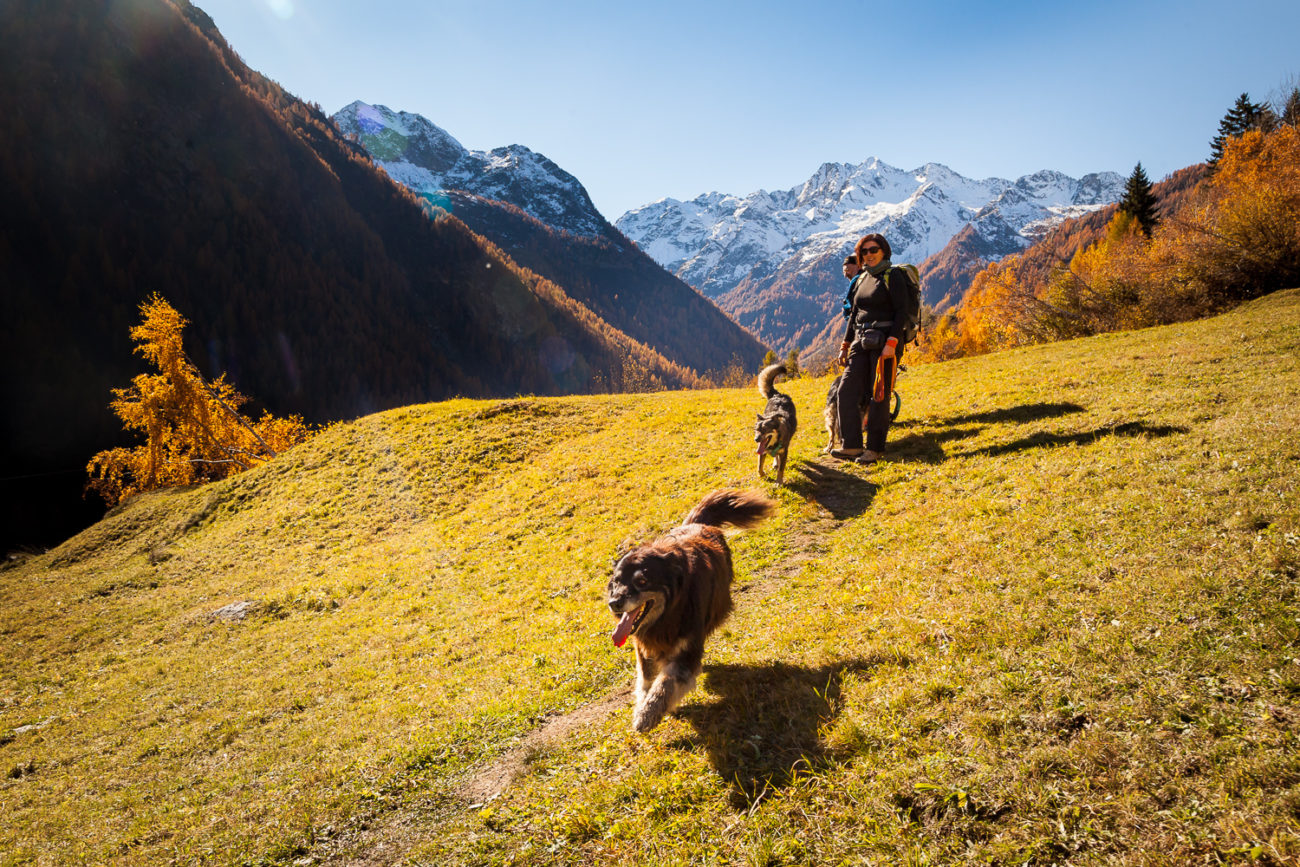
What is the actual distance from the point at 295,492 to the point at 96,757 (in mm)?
16046

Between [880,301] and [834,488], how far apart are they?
410 centimetres

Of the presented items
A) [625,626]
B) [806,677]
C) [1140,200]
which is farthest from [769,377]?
[1140,200]

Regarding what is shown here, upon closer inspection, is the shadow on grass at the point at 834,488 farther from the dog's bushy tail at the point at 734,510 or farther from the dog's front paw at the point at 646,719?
the dog's front paw at the point at 646,719

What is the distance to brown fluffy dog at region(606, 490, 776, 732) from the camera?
4965mm

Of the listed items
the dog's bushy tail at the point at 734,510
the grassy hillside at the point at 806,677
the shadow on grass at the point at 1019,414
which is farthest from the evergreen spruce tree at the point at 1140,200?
the dog's bushy tail at the point at 734,510

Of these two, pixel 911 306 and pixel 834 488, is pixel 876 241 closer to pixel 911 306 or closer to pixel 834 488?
pixel 911 306

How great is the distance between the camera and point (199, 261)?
427 ft

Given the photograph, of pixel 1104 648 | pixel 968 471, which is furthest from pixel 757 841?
pixel 968 471

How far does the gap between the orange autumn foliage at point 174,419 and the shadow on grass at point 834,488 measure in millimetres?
41269

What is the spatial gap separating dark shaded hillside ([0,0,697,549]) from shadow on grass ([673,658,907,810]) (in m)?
116

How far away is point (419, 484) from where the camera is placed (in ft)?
66.0

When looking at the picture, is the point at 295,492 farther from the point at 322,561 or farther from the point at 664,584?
the point at 664,584

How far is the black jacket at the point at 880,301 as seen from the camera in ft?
35.0

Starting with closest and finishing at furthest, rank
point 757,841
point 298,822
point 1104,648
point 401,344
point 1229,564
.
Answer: point 757,841 → point 1104,648 → point 1229,564 → point 298,822 → point 401,344
